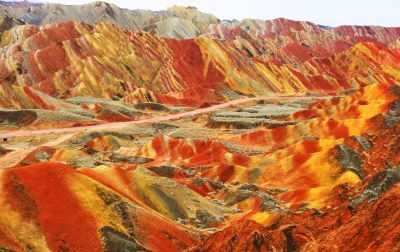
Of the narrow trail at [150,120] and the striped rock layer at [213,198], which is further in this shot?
the narrow trail at [150,120]

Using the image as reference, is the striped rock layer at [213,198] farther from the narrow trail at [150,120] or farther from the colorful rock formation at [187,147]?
the narrow trail at [150,120]

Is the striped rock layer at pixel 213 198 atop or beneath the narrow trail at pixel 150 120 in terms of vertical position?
atop

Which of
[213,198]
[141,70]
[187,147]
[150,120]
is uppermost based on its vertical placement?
[141,70]

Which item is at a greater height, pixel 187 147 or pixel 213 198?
pixel 213 198

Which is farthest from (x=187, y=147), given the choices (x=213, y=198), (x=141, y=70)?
(x=141, y=70)

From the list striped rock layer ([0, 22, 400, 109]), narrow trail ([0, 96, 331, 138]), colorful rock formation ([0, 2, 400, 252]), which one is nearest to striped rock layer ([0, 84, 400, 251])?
colorful rock formation ([0, 2, 400, 252])

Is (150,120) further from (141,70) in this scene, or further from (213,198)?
(213,198)

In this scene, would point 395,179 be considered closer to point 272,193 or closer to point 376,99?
point 272,193

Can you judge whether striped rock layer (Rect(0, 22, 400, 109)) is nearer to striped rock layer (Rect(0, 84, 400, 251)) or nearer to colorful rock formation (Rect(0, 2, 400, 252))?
colorful rock formation (Rect(0, 2, 400, 252))

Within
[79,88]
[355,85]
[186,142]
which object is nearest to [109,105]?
[79,88]

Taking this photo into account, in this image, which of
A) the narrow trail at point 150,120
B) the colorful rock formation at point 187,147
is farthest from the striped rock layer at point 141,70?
the narrow trail at point 150,120

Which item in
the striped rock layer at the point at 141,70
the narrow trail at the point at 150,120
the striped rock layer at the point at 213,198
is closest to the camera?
the striped rock layer at the point at 213,198
